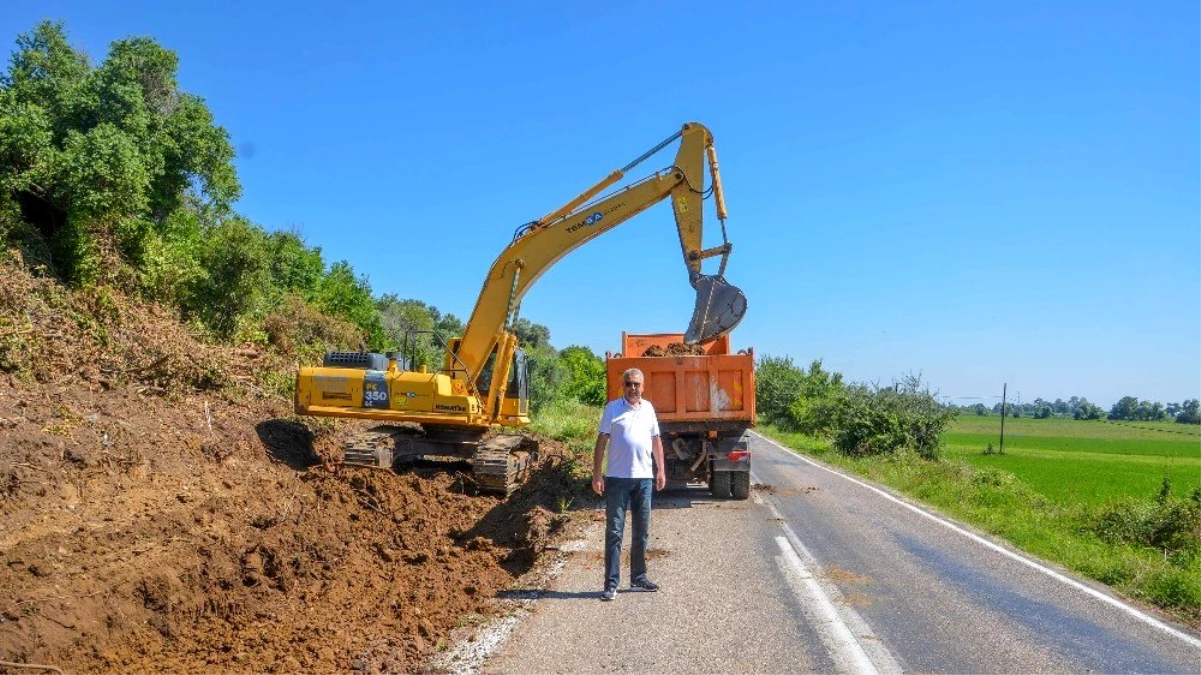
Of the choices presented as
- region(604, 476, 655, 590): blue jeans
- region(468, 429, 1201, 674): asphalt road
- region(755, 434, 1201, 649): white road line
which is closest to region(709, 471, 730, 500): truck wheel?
region(468, 429, 1201, 674): asphalt road

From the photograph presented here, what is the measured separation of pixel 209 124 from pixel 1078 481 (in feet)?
83.6

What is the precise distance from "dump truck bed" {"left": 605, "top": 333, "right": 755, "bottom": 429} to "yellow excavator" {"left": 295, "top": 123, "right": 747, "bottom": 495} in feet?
2.76

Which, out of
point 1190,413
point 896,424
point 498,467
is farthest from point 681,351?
point 1190,413

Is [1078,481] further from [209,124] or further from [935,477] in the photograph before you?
[209,124]

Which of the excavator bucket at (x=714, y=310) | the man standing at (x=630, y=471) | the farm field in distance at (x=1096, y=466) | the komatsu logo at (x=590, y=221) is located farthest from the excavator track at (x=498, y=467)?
the farm field in distance at (x=1096, y=466)

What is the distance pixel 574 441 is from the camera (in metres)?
23.6

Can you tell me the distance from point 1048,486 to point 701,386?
1527 centimetres

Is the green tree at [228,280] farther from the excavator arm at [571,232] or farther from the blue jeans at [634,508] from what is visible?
the blue jeans at [634,508]

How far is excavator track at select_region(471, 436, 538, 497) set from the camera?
1264 cm

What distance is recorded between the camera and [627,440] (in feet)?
23.9

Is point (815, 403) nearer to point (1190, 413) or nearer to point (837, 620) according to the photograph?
point (837, 620)

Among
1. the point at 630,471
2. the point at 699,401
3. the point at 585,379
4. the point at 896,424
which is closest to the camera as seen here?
the point at 630,471

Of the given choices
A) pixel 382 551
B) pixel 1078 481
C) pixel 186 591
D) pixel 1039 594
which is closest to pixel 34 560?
pixel 186 591

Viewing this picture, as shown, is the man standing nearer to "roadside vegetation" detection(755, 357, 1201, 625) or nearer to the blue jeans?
the blue jeans
